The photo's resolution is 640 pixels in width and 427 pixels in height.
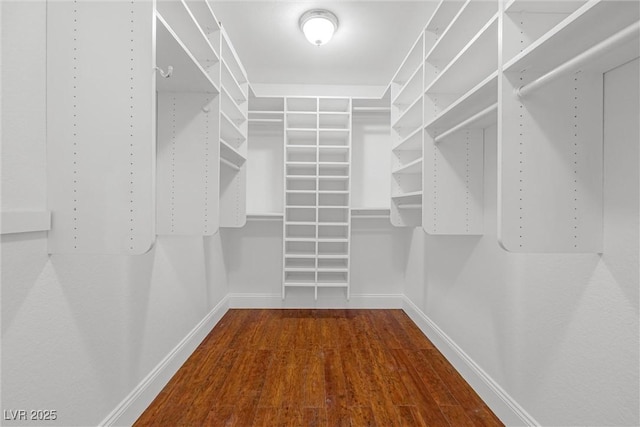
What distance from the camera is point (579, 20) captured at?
86 cm

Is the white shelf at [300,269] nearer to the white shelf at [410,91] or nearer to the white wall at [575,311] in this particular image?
the white wall at [575,311]

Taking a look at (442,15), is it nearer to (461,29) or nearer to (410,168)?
(461,29)

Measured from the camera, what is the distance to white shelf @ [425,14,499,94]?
1331 millimetres

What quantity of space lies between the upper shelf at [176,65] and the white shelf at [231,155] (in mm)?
439

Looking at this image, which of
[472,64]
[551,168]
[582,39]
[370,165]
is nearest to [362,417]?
[551,168]

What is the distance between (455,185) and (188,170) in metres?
1.71

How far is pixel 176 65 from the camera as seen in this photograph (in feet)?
4.79

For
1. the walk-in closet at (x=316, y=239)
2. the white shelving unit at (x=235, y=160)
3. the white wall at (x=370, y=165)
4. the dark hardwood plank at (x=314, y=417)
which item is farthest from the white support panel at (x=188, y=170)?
the white wall at (x=370, y=165)

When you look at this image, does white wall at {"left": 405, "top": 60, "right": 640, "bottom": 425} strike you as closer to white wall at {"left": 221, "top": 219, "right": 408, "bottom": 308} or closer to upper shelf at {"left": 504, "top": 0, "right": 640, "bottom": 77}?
upper shelf at {"left": 504, "top": 0, "right": 640, "bottom": 77}

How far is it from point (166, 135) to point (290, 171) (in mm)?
1757

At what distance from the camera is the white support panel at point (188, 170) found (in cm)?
178

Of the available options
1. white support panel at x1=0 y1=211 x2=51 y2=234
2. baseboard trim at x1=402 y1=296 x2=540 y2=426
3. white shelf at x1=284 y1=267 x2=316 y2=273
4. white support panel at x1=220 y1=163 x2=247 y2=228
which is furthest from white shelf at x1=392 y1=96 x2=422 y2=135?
white support panel at x1=0 y1=211 x2=51 y2=234

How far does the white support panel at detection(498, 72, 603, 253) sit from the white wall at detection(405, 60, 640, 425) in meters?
0.05

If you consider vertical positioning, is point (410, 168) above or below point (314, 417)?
above
